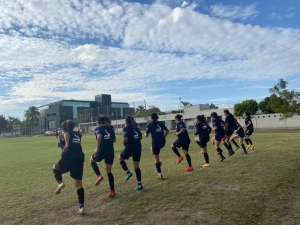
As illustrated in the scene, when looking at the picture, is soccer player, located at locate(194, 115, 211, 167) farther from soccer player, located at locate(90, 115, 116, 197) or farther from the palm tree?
the palm tree

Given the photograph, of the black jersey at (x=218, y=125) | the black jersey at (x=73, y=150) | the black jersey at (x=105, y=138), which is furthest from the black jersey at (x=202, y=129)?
the black jersey at (x=73, y=150)

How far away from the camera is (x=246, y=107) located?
176 ft

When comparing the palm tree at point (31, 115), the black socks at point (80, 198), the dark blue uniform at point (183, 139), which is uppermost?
the palm tree at point (31, 115)

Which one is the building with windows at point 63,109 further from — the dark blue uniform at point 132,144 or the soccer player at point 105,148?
the soccer player at point 105,148

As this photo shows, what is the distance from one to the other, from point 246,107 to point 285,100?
21182mm

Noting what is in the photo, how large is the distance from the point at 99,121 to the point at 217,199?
323cm

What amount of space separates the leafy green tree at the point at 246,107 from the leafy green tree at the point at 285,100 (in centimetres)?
Result: 2059

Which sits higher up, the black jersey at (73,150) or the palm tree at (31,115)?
the palm tree at (31,115)

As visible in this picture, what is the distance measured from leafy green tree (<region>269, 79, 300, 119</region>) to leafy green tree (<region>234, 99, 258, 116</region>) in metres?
20.6

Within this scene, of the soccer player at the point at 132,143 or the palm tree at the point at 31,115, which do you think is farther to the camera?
the palm tree at the point at 31,115

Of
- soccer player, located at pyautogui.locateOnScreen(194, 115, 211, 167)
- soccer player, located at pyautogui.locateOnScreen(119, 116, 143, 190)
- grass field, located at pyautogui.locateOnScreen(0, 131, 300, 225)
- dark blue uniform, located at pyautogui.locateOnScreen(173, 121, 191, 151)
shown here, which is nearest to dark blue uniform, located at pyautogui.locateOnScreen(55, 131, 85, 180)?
grass field, located at pyautogui.locateOnScreen(0, 131, 300, 225)

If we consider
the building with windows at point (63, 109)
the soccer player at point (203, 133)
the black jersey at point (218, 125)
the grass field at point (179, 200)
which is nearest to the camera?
the grass field at point (179, 200)

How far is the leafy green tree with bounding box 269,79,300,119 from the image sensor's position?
3244 cm

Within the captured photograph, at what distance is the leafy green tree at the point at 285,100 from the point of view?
32438 mm
